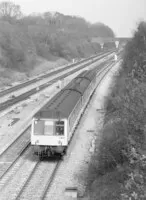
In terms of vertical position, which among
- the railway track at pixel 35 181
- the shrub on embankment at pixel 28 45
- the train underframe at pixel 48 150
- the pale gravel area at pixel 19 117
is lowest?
the railway track at pixel 35 181

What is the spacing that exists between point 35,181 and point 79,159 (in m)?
3.35

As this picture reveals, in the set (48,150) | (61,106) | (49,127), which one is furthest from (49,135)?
(61,106)

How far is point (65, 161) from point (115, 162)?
4135 millimetres

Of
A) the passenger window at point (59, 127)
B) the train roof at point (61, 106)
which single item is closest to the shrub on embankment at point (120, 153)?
the passenger window at point (59, 127)

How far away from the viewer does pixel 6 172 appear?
1579cm

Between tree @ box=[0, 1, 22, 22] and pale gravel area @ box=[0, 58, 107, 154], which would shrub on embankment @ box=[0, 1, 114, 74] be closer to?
tree @ box=[0, 1, 22, 22]

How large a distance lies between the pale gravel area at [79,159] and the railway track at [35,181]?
0.27 metres

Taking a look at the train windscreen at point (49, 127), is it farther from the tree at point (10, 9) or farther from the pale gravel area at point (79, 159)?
the tree at point (10, 9)

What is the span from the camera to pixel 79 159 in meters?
17.4

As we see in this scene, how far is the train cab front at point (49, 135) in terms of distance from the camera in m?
16.6

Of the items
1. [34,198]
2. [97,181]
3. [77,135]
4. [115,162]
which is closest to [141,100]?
[115,162]

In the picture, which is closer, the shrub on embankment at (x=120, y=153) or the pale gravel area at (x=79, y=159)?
the shrub on embankment at (x=120, y=153)

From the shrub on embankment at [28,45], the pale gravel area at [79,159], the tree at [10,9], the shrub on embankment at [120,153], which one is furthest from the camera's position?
the tree at [10,9]

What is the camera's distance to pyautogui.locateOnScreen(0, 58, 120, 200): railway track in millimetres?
13445
